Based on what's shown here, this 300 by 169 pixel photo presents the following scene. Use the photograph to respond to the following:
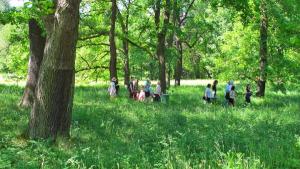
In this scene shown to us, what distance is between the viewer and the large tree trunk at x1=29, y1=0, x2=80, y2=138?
10.9m

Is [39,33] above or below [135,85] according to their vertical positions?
above

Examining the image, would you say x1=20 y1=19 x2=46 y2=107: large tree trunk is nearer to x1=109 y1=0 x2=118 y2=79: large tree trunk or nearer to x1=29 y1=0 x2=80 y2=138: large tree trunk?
x1=29 y1=0 x2=80 y2=138: large tree trunk

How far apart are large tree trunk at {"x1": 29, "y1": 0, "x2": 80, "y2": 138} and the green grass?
539 mm

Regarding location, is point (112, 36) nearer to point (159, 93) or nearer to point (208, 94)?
point (159, 93)

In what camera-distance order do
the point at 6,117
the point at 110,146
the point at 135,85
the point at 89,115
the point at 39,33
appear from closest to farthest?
the point at 110,146 → the point at 6,117 → the point at 89,115 → the point at 39,33 → the point at 135,85

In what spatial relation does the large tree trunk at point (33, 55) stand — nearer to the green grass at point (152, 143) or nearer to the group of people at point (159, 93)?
the green grass at point (152, 143)

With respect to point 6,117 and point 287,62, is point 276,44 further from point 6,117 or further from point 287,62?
point 6,117

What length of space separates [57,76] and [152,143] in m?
3.07

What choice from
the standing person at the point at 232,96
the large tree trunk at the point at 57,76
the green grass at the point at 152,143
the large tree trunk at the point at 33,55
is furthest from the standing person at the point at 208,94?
the large tree trunk at the point at 57,76

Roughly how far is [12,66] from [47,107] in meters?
31.8

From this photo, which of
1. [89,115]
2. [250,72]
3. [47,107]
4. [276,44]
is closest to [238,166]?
[47,107]

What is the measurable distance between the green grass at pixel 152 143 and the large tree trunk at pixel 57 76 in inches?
21.2

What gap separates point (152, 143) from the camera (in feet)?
32.5

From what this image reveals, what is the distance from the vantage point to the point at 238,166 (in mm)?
6379
